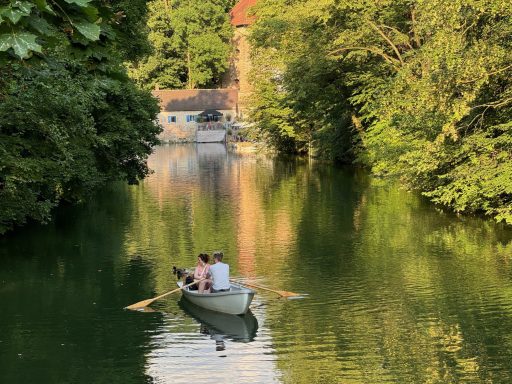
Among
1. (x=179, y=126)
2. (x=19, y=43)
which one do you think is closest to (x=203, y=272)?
(x=19, y=43)

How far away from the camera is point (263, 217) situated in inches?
1286

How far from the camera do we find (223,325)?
16922mm

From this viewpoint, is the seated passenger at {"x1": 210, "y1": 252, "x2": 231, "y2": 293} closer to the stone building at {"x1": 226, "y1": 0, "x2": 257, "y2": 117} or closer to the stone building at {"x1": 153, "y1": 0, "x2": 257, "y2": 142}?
the stone building at {"x1": 153, "y1": 0, "x2": 257, "y2": 142}

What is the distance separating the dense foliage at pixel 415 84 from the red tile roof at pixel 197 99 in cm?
4706

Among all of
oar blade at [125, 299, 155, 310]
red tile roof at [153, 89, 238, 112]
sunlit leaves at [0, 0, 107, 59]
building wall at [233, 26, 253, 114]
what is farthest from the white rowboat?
building wall at [233, 26, 253, 114]

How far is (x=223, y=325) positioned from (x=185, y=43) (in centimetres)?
9095

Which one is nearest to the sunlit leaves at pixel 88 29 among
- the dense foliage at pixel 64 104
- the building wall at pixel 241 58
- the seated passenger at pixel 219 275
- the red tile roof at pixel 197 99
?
the dense foliage at pixel 64 104

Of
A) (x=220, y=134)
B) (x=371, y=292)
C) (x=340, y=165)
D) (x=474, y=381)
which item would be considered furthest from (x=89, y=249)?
(x=220, y=134)

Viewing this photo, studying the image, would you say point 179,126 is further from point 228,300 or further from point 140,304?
point 228,300

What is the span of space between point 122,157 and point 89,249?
1132 centimetres

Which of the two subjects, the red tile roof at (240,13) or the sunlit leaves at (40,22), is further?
the red tile roof at (240,13)

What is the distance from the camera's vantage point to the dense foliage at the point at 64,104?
5465mm

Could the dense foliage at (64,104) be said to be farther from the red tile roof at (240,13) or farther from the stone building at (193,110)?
the red tile roof at (240,13)

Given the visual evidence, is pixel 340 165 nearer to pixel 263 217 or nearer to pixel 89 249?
pixel 263 217
